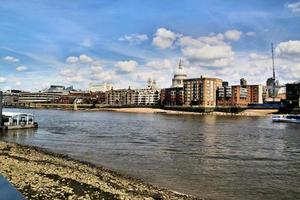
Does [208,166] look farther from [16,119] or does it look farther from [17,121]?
[16,119]

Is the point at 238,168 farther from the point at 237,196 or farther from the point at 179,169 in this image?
the point at 237,196

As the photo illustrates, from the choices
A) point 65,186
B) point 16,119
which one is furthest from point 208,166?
point 16,119

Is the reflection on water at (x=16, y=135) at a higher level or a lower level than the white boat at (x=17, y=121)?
lower

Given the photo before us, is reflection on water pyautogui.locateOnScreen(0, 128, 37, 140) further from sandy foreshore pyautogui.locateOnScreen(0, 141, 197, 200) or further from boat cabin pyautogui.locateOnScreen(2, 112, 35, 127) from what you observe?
sandy foreshore pyautogui.locateOnScreen(0, 141, 197, 200)

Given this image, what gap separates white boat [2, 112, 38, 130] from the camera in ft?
206

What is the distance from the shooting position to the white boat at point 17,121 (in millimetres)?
62725

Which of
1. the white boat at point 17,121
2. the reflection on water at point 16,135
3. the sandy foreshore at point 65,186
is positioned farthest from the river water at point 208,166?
the white boat at point 17,121

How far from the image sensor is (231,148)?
143ft

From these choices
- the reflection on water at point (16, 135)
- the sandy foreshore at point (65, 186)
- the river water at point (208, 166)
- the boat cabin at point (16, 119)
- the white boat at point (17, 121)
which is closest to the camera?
the sandy foreshore at point (65, 186)

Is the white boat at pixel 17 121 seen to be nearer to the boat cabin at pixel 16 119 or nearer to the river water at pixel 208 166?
the boat cabin at pixel 16 119

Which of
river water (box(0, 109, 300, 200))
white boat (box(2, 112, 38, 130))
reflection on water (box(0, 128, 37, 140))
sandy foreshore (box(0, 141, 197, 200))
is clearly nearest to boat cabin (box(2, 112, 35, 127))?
white boat (box(2, 112, 38, 130))

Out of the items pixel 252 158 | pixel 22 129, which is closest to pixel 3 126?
pixel 22 129

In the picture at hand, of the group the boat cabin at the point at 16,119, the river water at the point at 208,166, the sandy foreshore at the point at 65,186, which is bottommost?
the river water at the point at 208,166

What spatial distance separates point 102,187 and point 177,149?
78.5ft
